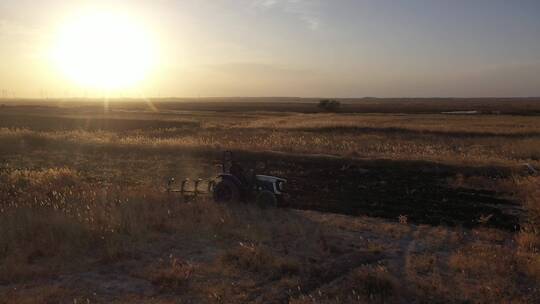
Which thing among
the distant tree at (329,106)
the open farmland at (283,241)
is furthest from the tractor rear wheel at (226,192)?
the distant tree at (329,106)

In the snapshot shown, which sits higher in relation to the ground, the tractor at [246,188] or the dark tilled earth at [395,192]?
the tractor at [246,188]

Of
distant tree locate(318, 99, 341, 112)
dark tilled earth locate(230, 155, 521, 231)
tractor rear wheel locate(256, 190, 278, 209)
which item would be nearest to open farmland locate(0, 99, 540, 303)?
dark tilled earth locate(230, 155, 521, 231)

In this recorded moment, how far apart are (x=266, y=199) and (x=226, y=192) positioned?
1130 millimetres

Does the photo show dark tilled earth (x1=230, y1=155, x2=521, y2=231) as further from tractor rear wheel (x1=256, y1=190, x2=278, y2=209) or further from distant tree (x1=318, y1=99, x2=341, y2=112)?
distant tree (x1=318, y1=99, x2=341, y2=112)

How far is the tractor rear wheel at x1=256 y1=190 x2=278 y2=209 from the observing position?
1185 centimetres

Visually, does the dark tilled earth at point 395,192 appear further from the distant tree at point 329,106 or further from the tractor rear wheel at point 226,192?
the distant tree at point 329,106

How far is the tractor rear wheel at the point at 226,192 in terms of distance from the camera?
1199 cm

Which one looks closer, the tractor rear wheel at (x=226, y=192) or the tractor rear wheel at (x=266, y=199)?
the tractor rear wheel at (x=266, y=199)

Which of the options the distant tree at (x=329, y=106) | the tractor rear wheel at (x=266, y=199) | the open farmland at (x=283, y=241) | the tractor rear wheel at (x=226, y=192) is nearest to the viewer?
the open farmland at (x=283, y=241)

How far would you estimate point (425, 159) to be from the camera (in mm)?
21125

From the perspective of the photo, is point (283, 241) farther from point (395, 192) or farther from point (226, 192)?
point (395, 192)

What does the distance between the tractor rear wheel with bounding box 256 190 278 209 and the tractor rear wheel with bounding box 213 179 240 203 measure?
1.92 ft

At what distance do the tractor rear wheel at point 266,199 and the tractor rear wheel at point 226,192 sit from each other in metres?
0.58

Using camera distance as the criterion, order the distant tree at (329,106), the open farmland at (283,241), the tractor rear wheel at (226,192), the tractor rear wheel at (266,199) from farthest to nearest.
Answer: the distant tree at (329,106) → the tractor rear wheel at (226,192) → the tractor rear wheel at (266,199) → the open farmland at (283,241)
